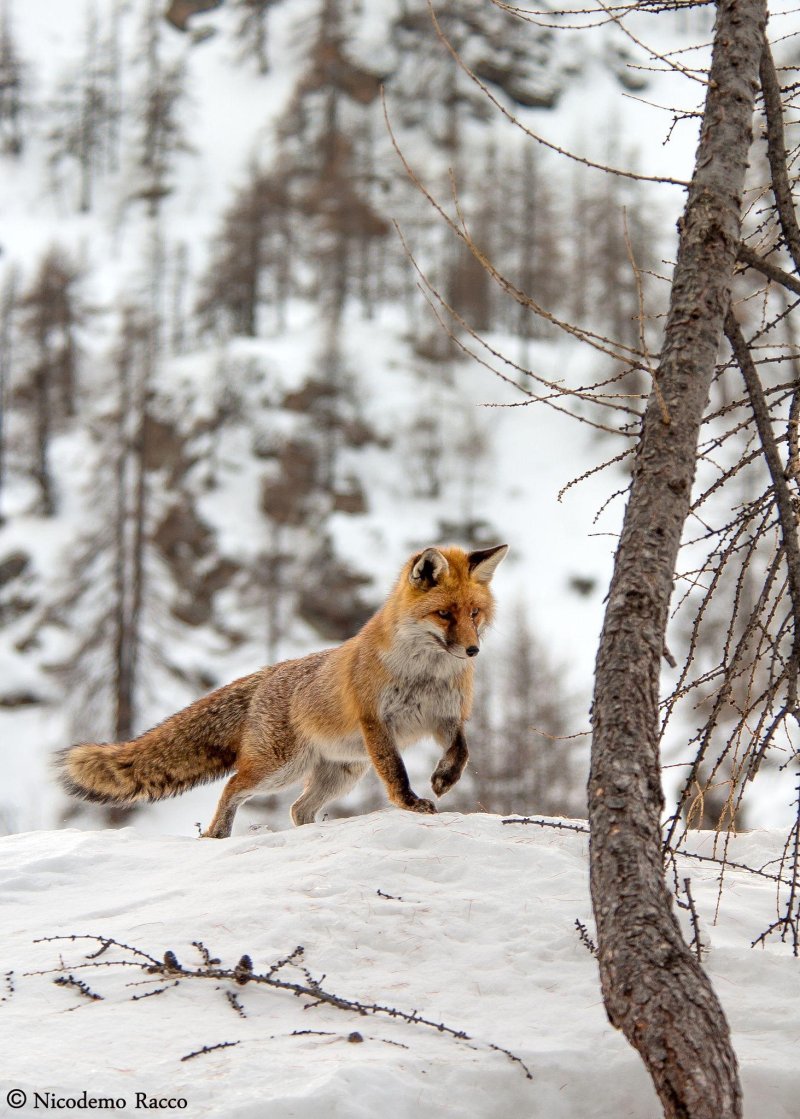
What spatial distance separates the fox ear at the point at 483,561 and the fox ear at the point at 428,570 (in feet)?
0.78

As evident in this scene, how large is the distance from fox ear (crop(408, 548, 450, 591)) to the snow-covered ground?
1540 millimetres

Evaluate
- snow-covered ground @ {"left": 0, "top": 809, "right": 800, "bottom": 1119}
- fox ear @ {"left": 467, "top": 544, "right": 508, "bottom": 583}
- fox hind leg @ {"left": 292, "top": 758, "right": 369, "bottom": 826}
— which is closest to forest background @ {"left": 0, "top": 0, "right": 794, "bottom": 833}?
fox hind leg @ {"left": 292, "top": 758, "right": 369, "bottom": 826}

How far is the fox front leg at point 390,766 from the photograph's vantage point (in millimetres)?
6578

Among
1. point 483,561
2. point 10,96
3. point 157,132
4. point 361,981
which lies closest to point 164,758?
point 483,561

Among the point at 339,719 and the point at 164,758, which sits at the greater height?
the point at 339,719

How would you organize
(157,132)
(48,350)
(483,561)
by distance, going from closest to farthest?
(483,561) < (48,350) < (157,132)

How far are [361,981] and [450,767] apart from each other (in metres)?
2.51

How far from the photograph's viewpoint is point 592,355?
60.5 m

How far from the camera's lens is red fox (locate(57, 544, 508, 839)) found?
265 inches

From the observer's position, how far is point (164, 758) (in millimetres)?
7445

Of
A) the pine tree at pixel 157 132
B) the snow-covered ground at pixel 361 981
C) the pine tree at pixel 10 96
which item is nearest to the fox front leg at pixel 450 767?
the snow-covered ground at pixel 361 981

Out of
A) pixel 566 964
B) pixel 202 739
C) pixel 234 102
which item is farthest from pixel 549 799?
pixel 234 102

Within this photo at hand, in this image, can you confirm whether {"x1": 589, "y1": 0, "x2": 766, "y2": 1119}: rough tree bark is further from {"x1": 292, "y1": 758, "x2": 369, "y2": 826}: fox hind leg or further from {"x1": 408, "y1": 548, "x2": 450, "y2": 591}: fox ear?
{"x1": 292, "y1": 758, "x2": 369, "y2": 826}: fox hind leg

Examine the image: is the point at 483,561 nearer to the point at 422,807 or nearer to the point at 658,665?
the point at 422,807
